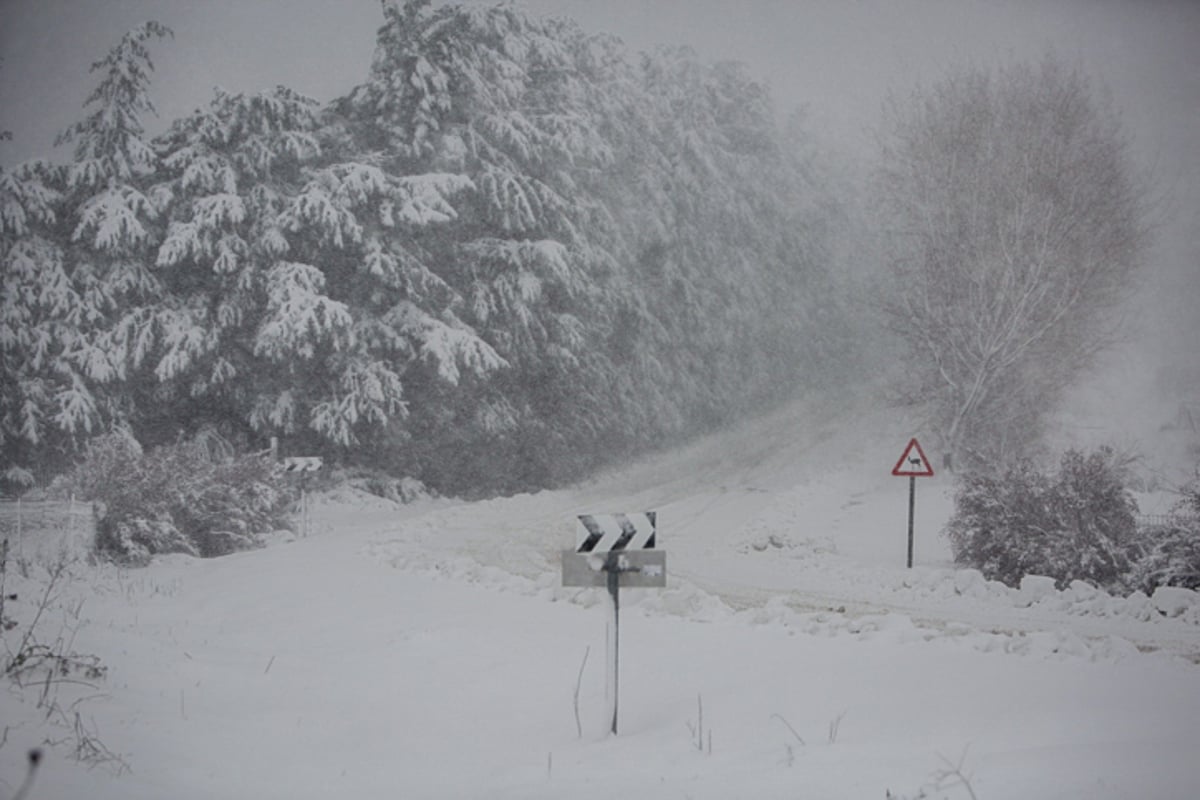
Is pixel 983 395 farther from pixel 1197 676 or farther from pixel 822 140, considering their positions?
pixel 1197 676

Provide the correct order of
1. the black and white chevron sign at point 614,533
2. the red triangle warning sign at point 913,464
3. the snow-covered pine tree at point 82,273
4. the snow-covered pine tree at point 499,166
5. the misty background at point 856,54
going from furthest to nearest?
the snow-covered pine tree at point 499,166, the snow-covered pine tree at point 82,273, the misty background at point 856,54, the red triangle warning sign at point 913,464, the black and white chevron sign at point 614,533

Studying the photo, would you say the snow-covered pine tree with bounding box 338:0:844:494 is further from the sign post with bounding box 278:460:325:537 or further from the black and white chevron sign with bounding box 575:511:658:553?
the black and white chevron sign with bounding box 575:511:658:553

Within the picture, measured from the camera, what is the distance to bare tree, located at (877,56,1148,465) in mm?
11094

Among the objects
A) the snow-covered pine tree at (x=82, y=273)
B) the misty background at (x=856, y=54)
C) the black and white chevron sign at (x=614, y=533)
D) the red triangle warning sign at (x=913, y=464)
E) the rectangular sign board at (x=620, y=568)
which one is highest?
the misty background at (x=856, y=54)

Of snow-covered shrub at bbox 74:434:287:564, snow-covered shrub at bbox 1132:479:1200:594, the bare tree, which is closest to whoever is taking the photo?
snow-covered shrub at bbox 1132:479:1200:594

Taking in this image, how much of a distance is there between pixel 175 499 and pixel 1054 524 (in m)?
9.99

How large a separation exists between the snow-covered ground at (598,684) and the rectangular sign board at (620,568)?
0.39 meters

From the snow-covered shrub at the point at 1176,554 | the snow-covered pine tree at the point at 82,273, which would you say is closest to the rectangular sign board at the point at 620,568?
the snow-covered shrub at the point at 1176,554

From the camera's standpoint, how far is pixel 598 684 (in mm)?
5129

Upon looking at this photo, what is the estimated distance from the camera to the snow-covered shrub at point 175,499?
384 inches

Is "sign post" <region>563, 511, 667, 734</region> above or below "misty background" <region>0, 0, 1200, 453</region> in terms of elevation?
below

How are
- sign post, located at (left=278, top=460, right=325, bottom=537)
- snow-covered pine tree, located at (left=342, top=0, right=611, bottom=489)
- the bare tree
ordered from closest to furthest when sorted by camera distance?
the bare tree, sign post, located at (left=278, top=460, right=325, bottom=537), snow-covered pine tree, located at (left=342, top=0, right=611, bottom=489)

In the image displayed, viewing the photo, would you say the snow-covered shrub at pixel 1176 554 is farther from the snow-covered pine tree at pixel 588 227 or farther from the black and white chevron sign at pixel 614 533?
the snow-covered pine tree at pixel 588 227

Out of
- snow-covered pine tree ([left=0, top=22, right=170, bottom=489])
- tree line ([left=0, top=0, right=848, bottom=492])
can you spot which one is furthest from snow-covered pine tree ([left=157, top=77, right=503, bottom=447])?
snow-covered pine tree ([left=0, top=22, right=170, bottom=489])
